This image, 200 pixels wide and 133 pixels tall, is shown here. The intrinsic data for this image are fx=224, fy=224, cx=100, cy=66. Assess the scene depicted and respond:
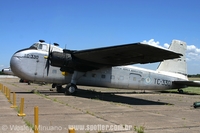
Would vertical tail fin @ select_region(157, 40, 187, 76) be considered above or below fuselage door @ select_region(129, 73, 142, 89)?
above

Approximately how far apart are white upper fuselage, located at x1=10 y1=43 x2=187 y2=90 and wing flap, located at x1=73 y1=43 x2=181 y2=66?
160 cm

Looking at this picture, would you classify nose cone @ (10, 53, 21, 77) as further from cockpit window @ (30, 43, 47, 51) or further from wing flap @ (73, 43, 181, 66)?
wing flap @ (73, 43, 181, 66)

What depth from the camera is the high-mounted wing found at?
13.3 m

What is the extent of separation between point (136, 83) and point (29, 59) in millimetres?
9312

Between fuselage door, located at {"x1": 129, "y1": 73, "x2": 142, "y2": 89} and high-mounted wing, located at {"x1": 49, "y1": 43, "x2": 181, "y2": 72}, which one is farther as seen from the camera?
fuselage door, located at {"x1": 129, "y1": 73, "x2": 142, "y2": 89}

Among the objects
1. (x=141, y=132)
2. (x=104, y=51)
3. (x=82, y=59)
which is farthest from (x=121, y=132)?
(x=82, y=59)

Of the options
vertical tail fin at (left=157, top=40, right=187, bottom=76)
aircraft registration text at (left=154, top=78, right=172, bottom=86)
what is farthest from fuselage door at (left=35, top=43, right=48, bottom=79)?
vertical tail fin at (left=157, top=40, right=187, bottom=76)

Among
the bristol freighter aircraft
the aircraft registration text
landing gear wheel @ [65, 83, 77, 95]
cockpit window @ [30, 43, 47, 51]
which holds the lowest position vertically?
landing gear wheel @ [65, 83, 77, 95]

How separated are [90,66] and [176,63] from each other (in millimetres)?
9792

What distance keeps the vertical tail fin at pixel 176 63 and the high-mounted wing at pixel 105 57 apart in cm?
678

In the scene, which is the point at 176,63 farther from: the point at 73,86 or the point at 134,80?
the point at 73,86

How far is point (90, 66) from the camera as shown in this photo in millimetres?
17359

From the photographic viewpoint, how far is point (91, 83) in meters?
18.2

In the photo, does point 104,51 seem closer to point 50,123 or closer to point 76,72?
point 76,72
